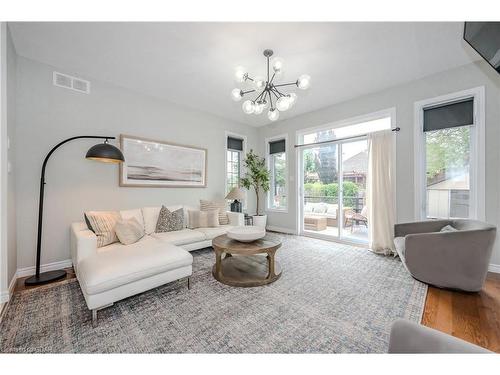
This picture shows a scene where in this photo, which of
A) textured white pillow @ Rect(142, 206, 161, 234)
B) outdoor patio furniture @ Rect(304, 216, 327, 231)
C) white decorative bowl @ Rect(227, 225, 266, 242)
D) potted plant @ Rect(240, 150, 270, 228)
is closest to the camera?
white decorative bowl @ Rect(227, 225, 266, 242)

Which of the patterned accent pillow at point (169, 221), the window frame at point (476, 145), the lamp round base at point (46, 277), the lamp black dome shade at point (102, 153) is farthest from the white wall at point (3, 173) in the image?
the window frame at point (476, 145)

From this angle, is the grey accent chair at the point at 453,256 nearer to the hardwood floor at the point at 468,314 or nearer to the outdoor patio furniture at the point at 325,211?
the hardwood floor at the point at 468,314

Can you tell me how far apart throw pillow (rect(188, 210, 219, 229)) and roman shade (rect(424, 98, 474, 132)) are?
3727 millimetres

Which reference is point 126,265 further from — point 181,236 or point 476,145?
point 476,145

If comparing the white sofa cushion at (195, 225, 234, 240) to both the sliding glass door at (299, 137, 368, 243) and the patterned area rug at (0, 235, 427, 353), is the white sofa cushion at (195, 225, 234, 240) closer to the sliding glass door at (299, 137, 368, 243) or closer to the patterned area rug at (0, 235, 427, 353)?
the patterned area rug at (0, 235, 427, 353)

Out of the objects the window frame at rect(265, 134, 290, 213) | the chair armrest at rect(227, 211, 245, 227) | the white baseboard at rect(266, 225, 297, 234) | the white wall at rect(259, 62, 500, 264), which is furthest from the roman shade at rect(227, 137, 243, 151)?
the white baseboard at rect(266, 225, 297, 234)

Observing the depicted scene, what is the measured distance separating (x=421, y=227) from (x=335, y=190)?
1.63m

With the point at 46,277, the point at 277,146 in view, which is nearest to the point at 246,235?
the point at 46,277

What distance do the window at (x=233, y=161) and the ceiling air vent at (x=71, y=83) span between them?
2724 mm

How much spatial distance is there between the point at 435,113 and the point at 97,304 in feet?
15.7

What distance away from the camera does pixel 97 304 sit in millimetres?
1667

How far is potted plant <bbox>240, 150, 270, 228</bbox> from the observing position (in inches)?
196

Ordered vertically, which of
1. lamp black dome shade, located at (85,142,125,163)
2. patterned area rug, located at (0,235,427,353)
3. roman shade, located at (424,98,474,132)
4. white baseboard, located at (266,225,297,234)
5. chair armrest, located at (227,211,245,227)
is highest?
roman shade, located at (424,98,474,132)

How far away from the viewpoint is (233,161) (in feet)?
17.0
